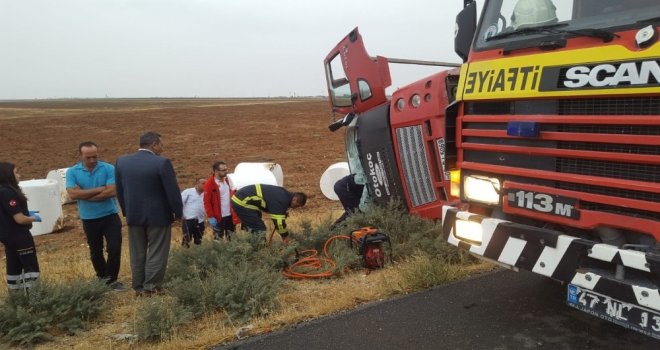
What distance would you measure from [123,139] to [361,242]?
26399 millimetres

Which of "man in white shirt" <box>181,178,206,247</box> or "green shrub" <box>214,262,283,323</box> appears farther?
"man in white shirt" <box>181,178,206,247</box>

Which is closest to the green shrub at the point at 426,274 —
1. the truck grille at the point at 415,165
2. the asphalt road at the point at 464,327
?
the asphalt road at the point at 464,327

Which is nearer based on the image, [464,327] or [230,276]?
[464,327]

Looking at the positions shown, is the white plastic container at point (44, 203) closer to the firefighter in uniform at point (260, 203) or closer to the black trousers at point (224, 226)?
the black trousers at point (224, 226)

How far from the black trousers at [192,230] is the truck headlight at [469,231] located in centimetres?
481

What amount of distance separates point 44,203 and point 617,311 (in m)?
10.6

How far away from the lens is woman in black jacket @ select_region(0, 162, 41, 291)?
4.84 metres

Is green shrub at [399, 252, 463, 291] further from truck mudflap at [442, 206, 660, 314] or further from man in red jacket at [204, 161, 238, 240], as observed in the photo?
man in red jacket at [204, 161, 238, 240]

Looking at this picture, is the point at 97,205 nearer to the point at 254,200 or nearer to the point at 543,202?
the point at 254,200

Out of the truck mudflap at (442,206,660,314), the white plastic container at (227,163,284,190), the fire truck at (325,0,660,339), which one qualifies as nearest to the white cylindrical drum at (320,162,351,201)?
the white plastic container at (227,163,284,190)

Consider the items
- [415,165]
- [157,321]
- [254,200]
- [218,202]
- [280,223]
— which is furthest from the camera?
[218,202]

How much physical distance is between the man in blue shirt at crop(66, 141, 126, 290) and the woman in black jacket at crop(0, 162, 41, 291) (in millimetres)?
679

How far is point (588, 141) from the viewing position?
123 inches

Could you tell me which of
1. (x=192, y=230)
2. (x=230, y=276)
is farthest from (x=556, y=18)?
(x=192, y=230)
